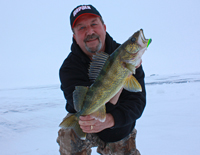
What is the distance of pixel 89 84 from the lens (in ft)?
7.23

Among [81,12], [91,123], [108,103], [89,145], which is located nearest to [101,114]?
[91,123]

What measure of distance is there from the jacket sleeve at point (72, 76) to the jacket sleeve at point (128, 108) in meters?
0.57

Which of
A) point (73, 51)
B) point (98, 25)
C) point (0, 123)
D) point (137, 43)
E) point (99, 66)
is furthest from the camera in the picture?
point (0, 123)

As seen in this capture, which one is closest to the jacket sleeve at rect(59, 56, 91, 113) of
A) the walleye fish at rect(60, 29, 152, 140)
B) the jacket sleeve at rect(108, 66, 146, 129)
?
the walleye fish at rect(60, 29, 152, 140)

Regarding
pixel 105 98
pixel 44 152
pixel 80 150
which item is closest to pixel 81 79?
pixel 105 98

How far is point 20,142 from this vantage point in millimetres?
3826

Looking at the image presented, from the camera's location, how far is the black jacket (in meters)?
2.28

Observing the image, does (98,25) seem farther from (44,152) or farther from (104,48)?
(44,152)

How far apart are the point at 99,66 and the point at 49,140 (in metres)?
2.98

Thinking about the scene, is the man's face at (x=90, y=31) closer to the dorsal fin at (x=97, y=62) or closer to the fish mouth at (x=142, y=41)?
the dorsal fin at (x=97, y=62)

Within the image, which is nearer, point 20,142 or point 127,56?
point 127,56

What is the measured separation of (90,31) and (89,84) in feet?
2.81

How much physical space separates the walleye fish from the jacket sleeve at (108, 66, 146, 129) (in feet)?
1.43

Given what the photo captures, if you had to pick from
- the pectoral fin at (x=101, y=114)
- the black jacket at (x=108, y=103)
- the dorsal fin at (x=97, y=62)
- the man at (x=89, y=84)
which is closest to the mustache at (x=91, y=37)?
the man at (x=89, y=84)
